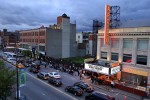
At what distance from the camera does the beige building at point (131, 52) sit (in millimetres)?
38375

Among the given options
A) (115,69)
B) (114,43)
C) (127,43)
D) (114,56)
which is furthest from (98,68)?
(127,43)

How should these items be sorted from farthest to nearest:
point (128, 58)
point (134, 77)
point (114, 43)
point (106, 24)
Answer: point (114, 43)
point (106, 24)
point (128, 58)
point (134, 77)

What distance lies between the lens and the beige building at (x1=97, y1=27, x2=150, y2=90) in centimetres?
3838

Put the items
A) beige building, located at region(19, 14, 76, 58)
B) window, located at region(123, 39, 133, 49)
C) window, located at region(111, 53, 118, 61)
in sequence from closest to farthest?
window, located at region(123, 39, 133, 49) < window, located at region(111, 53, 118, 61) < beige building, located at region(19, 14, 76, 58)

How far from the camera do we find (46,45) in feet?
253

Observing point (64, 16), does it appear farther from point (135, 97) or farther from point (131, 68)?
point (135, 97)

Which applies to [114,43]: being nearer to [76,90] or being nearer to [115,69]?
[115,69]

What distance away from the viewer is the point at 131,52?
135 feet

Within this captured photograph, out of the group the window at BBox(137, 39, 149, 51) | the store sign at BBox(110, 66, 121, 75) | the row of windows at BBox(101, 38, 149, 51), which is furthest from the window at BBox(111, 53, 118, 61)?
the window at BBox(137, 39, 149, 51)

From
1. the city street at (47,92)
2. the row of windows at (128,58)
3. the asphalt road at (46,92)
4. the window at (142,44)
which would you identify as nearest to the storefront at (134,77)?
the row of windows at (128,58)

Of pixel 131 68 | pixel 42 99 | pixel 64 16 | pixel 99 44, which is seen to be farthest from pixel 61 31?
pixel 42 99

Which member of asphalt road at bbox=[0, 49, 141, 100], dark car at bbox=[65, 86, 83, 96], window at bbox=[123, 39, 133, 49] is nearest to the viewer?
asphalt road at bbox=[0, 49, 141, 100]

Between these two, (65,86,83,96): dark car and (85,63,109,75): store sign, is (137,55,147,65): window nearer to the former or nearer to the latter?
(85,63,109,75): store sign

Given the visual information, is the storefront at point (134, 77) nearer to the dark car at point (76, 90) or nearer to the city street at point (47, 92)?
the city street at point (47, 92)
